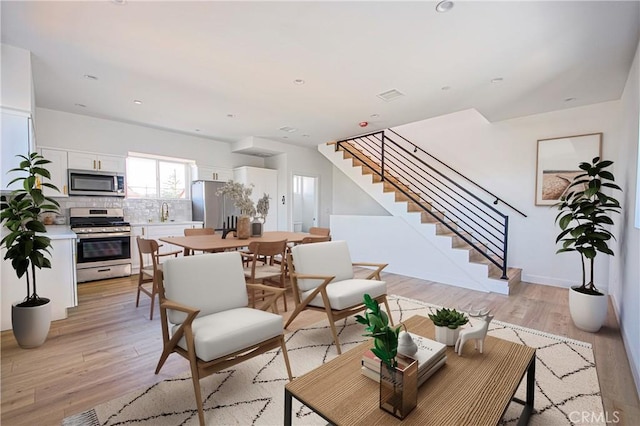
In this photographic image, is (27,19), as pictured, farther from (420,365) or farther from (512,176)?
(512,176)

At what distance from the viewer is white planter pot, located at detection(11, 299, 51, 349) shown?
2.41 metres

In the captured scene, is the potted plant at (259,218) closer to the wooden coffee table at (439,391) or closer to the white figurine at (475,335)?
the wooden coffee table at (439,391)

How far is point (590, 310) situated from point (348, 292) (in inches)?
94.0

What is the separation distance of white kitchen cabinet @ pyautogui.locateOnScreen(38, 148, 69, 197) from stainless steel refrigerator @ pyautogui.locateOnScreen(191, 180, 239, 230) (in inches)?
81.4

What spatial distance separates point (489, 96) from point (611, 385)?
10.9 feet

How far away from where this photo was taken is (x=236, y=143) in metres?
6.69

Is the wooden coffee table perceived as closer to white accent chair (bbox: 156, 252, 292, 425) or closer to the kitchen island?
white accent chair (bbox: 156, 252, 292, 425)

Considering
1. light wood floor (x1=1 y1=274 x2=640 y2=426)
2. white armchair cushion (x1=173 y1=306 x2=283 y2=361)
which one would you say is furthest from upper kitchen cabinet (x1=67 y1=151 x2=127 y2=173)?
white armchair cushion (x1=173 y1=306 x2=283 y2=361)

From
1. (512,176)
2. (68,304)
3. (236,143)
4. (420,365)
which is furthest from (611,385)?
(236,143)

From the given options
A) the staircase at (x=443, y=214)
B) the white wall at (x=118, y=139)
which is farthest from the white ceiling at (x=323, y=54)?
the staircase at (x=443, y=214)

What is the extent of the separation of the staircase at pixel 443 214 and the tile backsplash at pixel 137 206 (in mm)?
3434

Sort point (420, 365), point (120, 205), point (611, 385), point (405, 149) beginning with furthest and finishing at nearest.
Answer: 1. point (405, 149)
2. point (120, 205)
3. point (611, 385)
4. point (420, 365)

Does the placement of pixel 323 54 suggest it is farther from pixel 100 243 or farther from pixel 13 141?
pixel 100 243

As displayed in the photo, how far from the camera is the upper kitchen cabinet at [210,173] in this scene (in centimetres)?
625
